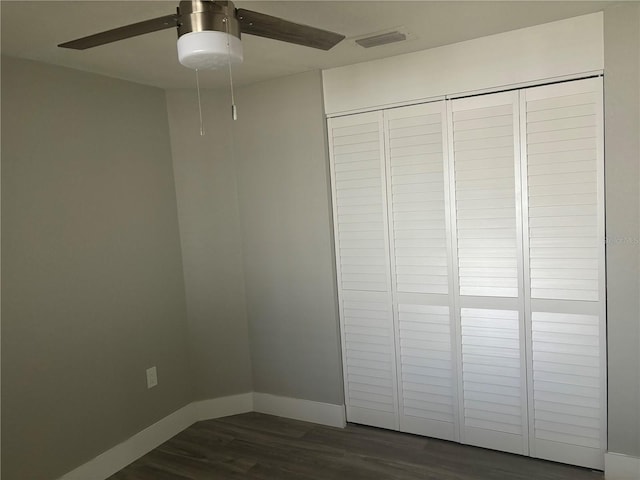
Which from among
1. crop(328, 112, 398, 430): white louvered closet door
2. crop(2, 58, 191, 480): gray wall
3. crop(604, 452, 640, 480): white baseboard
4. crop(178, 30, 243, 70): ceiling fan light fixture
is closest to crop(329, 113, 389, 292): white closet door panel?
crop(328, 112, 398, 430): white louvered closet door

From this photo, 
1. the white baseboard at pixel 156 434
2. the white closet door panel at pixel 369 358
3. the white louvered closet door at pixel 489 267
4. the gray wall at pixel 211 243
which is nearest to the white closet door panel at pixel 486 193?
the white louvered closet door at pixel 489 267

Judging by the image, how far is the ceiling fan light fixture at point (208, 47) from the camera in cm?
142

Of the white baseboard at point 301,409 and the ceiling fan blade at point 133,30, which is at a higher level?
the ceiling fan blade at point 133,30

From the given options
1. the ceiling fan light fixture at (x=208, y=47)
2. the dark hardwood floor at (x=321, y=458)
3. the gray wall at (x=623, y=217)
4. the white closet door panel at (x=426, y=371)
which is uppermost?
the ceiling fan light fixture at (x=208, y=47)

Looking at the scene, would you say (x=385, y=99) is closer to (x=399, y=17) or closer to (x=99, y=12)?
(x=399, y=17)

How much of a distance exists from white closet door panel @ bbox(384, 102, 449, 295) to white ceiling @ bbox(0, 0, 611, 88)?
0.39 meters

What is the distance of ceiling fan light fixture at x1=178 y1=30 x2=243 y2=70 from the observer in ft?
4.67

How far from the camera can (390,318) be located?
296 cm

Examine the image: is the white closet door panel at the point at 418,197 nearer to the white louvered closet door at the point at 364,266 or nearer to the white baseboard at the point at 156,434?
the white louvered closet door at the point at 364,266

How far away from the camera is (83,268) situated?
8.77ft

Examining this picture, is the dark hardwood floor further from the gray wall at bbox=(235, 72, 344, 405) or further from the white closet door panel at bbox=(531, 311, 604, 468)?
the gray wall at bbox=(235, 72, 344, 405)

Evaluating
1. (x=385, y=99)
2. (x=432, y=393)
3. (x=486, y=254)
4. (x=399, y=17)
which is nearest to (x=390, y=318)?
(x=432, y=393)

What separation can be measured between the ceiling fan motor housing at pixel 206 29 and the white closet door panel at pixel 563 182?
64.9 inches

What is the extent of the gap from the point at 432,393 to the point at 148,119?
236 cm
